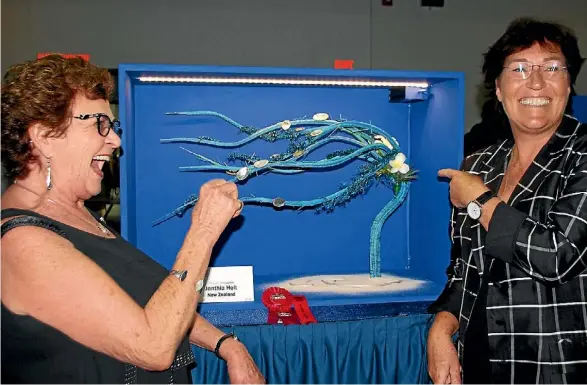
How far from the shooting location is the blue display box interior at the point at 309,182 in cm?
204

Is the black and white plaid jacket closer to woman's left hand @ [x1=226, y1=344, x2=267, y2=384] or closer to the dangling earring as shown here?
woman's left hand @ [x1=226, y1=344, x2=267, y2=384]

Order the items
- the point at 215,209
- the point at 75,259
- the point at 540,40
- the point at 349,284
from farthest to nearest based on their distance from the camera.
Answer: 1. the point at 349,284
2. the point at 540,40
3. the point at 215,209
4. the point at 75,259

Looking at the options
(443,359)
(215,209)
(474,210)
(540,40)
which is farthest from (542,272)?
(215,209)

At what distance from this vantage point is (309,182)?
2389 mm

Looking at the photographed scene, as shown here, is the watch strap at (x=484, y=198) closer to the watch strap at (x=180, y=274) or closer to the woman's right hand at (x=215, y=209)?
the woman's right hand at (x=215, y=209)

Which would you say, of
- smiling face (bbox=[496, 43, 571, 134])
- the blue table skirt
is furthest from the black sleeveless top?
smiling face (bbox=[496, 43, 571, 134])

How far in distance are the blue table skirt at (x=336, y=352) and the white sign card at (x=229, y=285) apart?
17cm

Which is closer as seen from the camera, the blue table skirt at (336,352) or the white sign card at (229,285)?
the blue table skirt at (336,352)

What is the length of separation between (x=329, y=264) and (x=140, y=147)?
96cm

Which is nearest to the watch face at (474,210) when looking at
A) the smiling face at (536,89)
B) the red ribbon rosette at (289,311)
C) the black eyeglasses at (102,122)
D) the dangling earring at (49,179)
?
the smiling face at (536,89)

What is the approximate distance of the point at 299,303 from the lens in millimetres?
1800

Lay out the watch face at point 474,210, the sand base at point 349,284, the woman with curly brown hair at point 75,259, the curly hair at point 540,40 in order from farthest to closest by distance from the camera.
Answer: the sand base at point 349,284, the curly hair at point 540,40, the watch face at point 474,210, the woman with curly brown hair at point 75,259

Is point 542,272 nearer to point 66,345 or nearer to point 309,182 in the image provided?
point 66,345

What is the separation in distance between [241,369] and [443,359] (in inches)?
23.4
